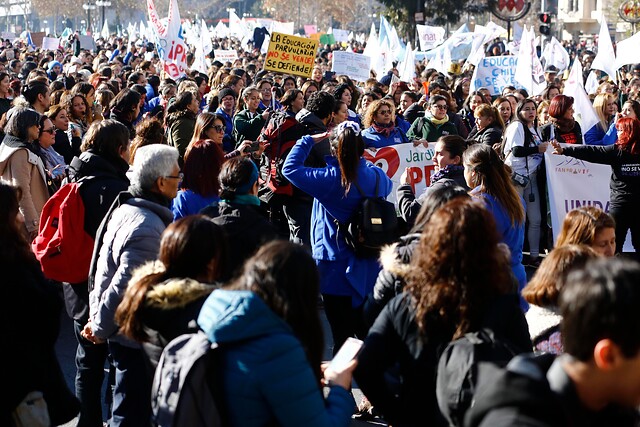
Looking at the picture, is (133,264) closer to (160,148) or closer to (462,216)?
(160,148)

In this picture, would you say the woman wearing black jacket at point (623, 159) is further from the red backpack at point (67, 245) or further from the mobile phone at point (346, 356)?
the mobile phone at point (346, 356)

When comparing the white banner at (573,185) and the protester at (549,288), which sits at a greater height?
the protester at (549,288)

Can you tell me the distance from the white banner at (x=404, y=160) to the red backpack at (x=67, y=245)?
3530mm

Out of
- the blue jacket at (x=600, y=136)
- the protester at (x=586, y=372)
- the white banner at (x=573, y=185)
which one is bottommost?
the white banner at (x=573, y=185)

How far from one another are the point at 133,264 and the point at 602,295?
2628mm

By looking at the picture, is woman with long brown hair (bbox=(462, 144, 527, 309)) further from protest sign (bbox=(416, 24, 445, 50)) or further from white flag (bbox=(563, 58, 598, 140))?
protest sign (bbox=(416, 24, 445, 50))

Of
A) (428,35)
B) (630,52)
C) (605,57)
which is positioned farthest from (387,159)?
(428,35)

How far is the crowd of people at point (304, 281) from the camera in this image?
7.29ft

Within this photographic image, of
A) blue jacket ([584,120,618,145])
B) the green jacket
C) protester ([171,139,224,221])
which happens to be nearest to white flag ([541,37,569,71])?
blue jacket ([584,120,618,145])

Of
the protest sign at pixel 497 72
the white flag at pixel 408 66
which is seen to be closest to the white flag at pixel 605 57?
the protest sign at pixel 497 72

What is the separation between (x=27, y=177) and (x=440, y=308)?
4531 mm

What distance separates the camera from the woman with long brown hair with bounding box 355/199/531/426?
311 cm

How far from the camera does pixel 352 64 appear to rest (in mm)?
16375

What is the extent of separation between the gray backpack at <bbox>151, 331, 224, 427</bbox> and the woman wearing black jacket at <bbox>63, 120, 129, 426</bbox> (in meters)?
2.24
